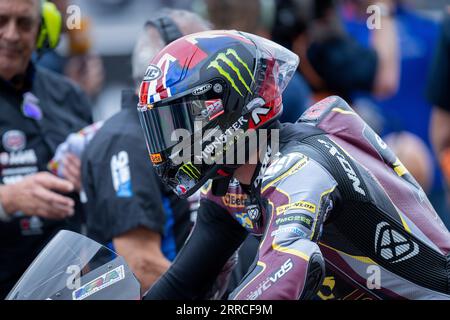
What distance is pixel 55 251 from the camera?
10.9 feet

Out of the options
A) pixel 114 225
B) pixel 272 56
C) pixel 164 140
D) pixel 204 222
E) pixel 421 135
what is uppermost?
pixel 272 56

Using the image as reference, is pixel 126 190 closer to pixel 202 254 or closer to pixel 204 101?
pixel 202 254

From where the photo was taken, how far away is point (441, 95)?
6.07m

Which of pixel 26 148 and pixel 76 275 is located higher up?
pixel 76 275

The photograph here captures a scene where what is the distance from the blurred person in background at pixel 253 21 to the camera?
6.13m

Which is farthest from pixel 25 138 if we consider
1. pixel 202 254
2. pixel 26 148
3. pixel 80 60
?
pixel 80 60

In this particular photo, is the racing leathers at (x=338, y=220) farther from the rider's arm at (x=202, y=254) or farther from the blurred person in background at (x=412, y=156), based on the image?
the blurred person in background at (x=412, y=156)

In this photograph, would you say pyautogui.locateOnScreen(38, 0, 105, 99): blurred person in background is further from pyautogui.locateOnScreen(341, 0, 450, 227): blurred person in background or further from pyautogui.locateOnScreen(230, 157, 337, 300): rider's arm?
pyautogui.locateOnScreen(230, 157, 337, 300): rider's arm

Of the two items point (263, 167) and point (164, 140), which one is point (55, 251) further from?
point (263, 167)

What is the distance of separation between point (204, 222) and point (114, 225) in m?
0.93

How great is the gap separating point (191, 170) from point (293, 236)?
1.93 ft

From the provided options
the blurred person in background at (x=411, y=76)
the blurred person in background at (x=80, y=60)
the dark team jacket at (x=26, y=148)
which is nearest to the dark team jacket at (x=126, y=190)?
the dark team jacket at (x=26, y=148)

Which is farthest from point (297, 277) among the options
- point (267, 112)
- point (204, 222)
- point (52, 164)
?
point (52, 164)

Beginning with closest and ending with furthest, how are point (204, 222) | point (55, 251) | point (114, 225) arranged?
point (55, 251)
point (204, 222)
point (114, 225)
